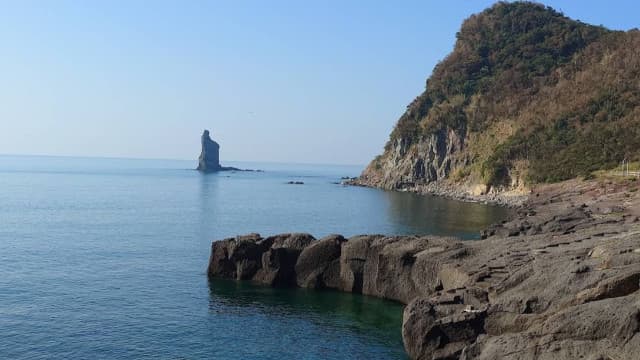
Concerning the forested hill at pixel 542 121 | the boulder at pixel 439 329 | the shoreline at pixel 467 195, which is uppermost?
the forested hill at pixel 542 121

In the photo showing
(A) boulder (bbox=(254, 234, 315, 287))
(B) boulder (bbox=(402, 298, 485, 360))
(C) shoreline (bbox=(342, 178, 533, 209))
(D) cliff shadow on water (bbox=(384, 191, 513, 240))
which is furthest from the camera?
(C) shoreline (bbox=(342, 178, 533, 209))

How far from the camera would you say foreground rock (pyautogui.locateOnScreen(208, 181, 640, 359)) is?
29422 millimetres

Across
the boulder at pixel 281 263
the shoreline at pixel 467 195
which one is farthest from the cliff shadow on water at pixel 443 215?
the boulder at pixel 281 263

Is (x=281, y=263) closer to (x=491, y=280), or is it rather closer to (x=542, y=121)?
(x=491, y=280)

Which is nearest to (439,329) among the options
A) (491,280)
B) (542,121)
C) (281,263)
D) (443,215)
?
(491,280)

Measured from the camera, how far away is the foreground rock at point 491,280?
2942 centimetres

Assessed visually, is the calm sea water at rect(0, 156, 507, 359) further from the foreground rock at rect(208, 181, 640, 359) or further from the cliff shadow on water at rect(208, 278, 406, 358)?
the foreground rock at rect(208, 181, 640, 359)

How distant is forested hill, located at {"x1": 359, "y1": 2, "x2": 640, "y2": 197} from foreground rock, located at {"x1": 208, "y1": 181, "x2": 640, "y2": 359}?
211ft

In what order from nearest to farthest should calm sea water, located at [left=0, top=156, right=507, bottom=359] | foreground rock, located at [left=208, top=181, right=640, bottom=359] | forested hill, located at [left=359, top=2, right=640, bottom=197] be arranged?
foreground rock, located at [left=208, top=181, right=640, bottom=359] < calm sea water, located at [left=0, top=156, right=507, bottom=359] < forested hill, located at [left=359, top=2, right=640, bottom=197]

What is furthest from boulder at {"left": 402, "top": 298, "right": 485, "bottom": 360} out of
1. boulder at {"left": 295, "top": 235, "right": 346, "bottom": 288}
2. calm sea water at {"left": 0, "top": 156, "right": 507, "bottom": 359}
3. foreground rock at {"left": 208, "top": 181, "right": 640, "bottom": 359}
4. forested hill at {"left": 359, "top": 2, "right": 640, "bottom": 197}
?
forested hill at {"left": 359, "top": 2, "right": 640, "bottom": 197}

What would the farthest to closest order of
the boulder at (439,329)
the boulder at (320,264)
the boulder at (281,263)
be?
the boulder at (281,263)
the boulder at (320,264)
the boulder at (439,329)

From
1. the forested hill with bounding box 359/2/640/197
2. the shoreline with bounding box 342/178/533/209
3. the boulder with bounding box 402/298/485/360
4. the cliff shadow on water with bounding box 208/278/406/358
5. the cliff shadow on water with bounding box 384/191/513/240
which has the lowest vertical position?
the cliff shadow on water with bounding box 208/278/406/358

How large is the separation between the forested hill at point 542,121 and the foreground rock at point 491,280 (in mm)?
64314

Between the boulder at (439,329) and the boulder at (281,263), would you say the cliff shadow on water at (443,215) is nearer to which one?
the boulder at (281,263)
